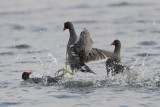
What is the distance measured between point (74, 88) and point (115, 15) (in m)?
9.31

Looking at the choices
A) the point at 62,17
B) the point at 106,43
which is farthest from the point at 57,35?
the point at 62,17

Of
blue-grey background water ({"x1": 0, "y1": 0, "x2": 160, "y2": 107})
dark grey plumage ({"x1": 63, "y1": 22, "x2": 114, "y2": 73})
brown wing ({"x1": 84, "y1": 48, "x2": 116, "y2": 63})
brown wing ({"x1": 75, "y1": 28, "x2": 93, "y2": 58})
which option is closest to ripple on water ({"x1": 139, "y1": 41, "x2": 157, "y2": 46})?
blue-grey background water ({"x1": 0, "y1": 0, "x2": 160, "y2": 107})

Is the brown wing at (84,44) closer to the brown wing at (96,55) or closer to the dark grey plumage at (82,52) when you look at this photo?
the dark grey plumage at (82,52)

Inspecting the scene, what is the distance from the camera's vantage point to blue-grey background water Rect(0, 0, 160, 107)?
22.4 ft

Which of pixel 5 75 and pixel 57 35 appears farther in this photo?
pixel 57 35

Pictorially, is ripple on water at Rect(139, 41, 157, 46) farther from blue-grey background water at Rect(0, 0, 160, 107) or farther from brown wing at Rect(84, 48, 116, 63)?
brown wing at Rect(84, 48, 116, 63)

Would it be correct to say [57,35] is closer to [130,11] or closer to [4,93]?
[130,11]

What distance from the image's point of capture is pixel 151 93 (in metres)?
6.82

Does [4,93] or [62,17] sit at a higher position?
[62,17]

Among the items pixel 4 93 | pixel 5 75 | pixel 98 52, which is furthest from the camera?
pixel 5 75

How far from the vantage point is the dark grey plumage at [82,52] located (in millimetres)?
7443

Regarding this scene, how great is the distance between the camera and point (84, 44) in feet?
24.5

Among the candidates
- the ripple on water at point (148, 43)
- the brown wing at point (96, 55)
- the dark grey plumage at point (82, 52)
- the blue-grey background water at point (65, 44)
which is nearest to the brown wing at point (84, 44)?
the dark grey plumage at point (82, 52)

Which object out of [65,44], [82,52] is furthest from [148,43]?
[82,52]
